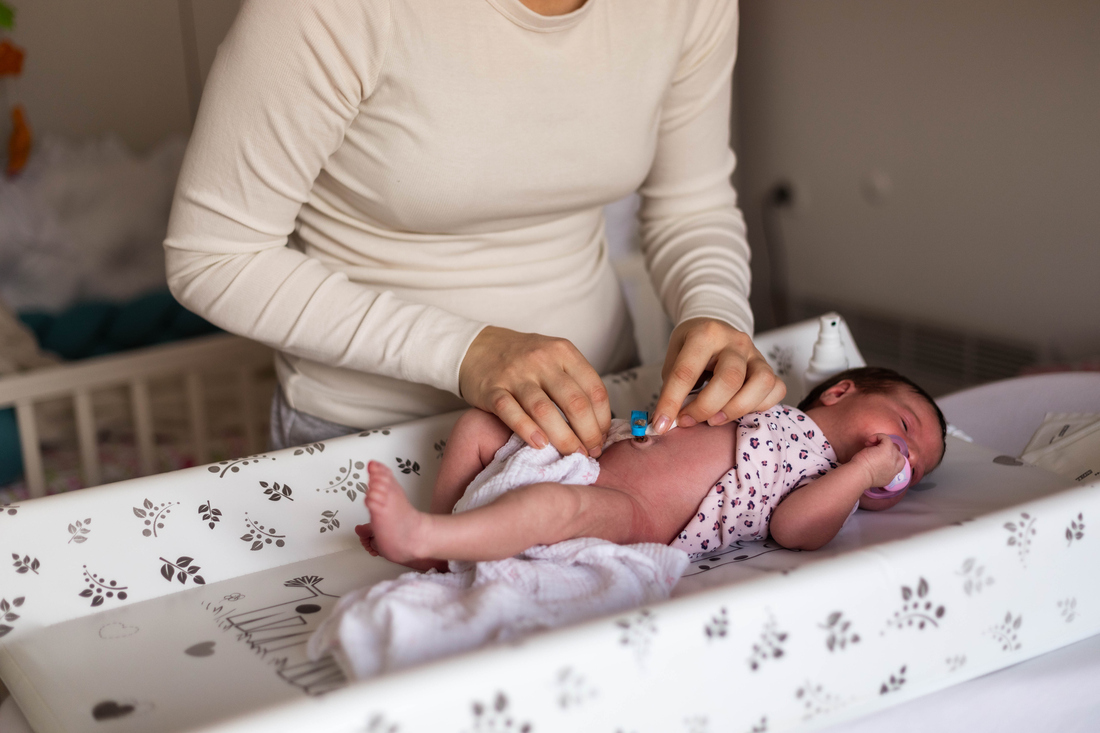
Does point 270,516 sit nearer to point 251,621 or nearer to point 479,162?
point 251,621

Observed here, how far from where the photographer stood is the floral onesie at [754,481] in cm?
96

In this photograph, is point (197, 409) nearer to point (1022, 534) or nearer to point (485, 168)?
point (485, 168)

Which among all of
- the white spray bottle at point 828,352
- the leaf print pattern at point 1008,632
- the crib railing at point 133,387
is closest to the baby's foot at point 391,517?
the leaf print pattern at point 1008,632

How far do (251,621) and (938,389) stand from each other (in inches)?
76.0

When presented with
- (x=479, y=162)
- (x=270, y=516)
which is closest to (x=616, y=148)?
(x=479, y=162)

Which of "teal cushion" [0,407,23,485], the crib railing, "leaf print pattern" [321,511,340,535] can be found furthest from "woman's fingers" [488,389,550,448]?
"teal cushion" [0,407,23,485]

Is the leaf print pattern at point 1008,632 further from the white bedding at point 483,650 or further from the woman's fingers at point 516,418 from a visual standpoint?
the woman's fingers at point 516,418

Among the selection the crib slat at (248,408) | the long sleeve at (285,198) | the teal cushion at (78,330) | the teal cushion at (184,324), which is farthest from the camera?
the teal cushion at (184,324)

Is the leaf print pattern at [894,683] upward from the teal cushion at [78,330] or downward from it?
Result: upward

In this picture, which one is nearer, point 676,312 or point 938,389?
point 676,312

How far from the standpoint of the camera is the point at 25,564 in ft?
2.73

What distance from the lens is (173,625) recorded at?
833 mm

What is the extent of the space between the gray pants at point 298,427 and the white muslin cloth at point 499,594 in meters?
0.26

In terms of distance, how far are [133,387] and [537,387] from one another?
1.12 meters
